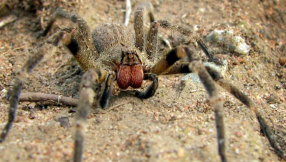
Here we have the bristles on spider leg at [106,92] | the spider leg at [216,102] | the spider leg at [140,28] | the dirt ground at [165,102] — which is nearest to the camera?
the spider leg at [216,102]

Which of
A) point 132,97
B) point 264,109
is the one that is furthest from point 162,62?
point 264,109

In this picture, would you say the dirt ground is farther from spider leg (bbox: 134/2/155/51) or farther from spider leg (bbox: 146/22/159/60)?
spider leg (bbox: 134/2/155/51)

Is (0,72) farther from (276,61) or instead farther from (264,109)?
(276,61)

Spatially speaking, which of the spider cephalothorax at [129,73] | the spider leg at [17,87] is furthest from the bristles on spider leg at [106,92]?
the spider leg at [17,87]

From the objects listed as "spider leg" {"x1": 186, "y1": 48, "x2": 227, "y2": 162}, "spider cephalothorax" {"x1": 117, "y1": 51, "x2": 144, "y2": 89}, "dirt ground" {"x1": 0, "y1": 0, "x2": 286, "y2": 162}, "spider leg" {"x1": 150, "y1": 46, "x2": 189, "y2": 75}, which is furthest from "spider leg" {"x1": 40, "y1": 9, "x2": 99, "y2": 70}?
"spider leg" {"x1": 186, "y1": 48, "x2": 227, "y2": 162}

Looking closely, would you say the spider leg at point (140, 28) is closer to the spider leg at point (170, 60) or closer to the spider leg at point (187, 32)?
the spider leg at point (187, 32)

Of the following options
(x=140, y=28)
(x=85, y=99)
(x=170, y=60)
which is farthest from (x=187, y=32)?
(x=85, y=99)
